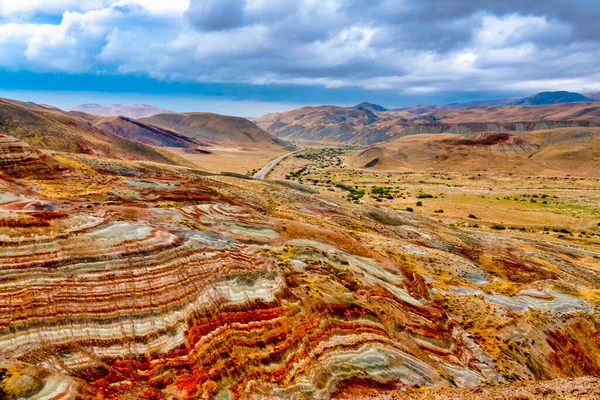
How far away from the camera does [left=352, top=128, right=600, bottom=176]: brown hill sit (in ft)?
477

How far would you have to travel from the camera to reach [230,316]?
15102 mm

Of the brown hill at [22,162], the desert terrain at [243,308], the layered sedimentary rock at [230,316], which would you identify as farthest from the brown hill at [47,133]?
the layered sedimentary rock at [230,316]

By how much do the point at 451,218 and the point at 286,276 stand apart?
2370 inches

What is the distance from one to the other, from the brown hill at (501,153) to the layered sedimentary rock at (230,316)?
5542 inches

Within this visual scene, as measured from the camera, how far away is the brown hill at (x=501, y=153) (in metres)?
145

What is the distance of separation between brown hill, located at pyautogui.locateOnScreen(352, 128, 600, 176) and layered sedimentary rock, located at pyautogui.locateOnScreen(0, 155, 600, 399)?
14077 centimetres

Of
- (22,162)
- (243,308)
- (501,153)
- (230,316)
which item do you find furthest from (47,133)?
(501,153)

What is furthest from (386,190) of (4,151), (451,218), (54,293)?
(54,293)

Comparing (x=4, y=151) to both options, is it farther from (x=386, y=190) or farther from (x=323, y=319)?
(x=386, y=190)

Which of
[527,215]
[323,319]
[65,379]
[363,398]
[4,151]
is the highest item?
[4,151]

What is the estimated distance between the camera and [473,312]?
2366cm

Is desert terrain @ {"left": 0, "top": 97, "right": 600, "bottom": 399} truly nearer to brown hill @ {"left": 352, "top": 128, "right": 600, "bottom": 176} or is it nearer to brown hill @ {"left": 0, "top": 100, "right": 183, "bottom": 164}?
brown hill @ {"left": 0, "top": 100, "right": 183, "bottom": 164}

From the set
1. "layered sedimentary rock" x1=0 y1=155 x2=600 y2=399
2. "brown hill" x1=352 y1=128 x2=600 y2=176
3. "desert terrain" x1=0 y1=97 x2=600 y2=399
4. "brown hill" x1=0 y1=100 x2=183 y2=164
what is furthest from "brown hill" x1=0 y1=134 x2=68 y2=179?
"brown hill" x1=352 y1=128 x2=600 y2=176

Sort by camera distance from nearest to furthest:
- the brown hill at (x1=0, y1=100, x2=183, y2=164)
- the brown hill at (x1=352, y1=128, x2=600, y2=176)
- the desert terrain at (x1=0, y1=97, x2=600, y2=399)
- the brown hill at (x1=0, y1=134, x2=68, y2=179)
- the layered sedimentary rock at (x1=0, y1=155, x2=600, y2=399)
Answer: the layered sedimentary rock at (x1=0, y1=155, x2=600, y2=399), the desert terrain at (x1=0, y1=97, x2=600, y2=399), the brown hill at (x1=0, y1=134, x2=68, y2=179), the brown hill at (x1=0, y1=100, x2=183, y2=164), the brown hill at (x1=352, y1=128, x2=600, y2=176)
